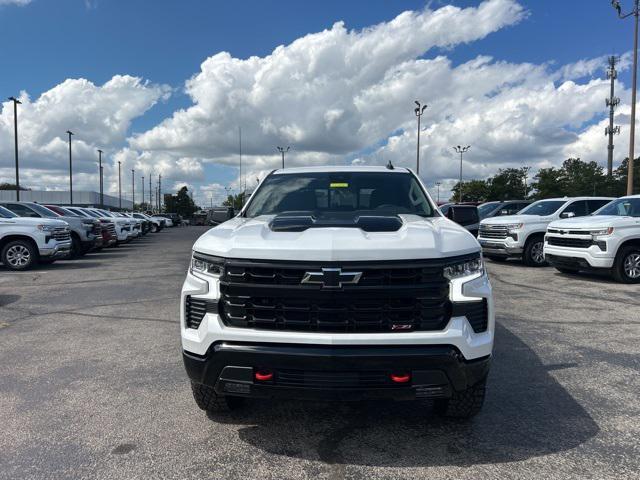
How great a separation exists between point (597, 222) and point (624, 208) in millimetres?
1166

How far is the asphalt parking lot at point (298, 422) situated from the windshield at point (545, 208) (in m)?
7.66

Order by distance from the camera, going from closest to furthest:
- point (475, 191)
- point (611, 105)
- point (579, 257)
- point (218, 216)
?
point (218, 216), point (579, 257), point (611, 105), point (475, 191)

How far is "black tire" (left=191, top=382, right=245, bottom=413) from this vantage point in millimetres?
3422

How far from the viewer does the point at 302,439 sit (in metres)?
3.25

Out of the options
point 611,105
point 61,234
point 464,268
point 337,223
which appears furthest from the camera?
point 611,105

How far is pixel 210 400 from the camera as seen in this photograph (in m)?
3.46

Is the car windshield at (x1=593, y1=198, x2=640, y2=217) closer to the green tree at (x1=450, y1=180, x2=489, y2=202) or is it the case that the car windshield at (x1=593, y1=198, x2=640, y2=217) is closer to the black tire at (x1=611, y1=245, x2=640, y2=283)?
the black tire at (x1=611, y1=245, x2=640, y2=283)

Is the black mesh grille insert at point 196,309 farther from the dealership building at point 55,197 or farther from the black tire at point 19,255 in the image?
the dealership building at point 55,197

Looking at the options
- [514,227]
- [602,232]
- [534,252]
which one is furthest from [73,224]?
[602,232]

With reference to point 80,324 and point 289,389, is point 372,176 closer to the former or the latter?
point 289,389

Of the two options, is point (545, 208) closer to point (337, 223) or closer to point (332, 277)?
point (337, 223)

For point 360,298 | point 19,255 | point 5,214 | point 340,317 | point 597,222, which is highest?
point 5,214

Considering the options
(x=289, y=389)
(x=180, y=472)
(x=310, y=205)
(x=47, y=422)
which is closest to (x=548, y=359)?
(x=310, y=205)

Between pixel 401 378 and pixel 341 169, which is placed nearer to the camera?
pixel 401 378
